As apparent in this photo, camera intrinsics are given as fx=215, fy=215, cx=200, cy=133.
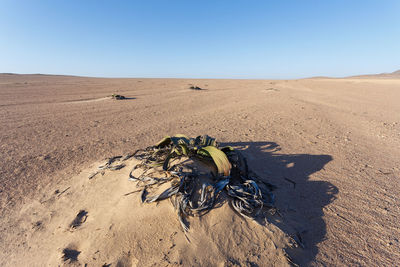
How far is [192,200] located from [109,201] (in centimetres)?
95

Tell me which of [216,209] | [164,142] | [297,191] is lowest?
[297,191]

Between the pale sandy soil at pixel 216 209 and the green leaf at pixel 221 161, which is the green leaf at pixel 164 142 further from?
the green leaf at pixel 221 161

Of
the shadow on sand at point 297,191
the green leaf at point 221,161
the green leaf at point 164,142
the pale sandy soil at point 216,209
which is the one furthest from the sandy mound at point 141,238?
the green leaf at point 164,142

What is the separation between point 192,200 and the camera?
1995 mm

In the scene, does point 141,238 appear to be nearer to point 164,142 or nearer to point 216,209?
point 216,209

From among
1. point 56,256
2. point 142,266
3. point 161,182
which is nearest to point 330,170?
point 161,182

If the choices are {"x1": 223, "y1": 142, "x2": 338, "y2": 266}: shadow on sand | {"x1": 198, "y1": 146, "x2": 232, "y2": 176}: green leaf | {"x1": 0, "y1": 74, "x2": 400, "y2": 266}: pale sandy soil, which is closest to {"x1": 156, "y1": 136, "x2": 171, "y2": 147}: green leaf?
{"x1": 0, "y1": 74, "x2": 400, "y2": 266}: pale sandy soil

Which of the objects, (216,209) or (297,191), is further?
(297,191)

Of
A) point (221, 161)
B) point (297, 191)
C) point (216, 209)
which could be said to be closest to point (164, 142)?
point (221, 161)

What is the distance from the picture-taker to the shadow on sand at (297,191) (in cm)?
192

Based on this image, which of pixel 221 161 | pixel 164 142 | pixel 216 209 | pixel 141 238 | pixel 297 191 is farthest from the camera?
pixel 164 142

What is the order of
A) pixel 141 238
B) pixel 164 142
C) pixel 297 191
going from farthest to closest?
pixel 164 142
pixel 297 191
pixel 141 238

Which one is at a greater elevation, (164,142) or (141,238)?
(164,142)

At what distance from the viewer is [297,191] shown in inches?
104
